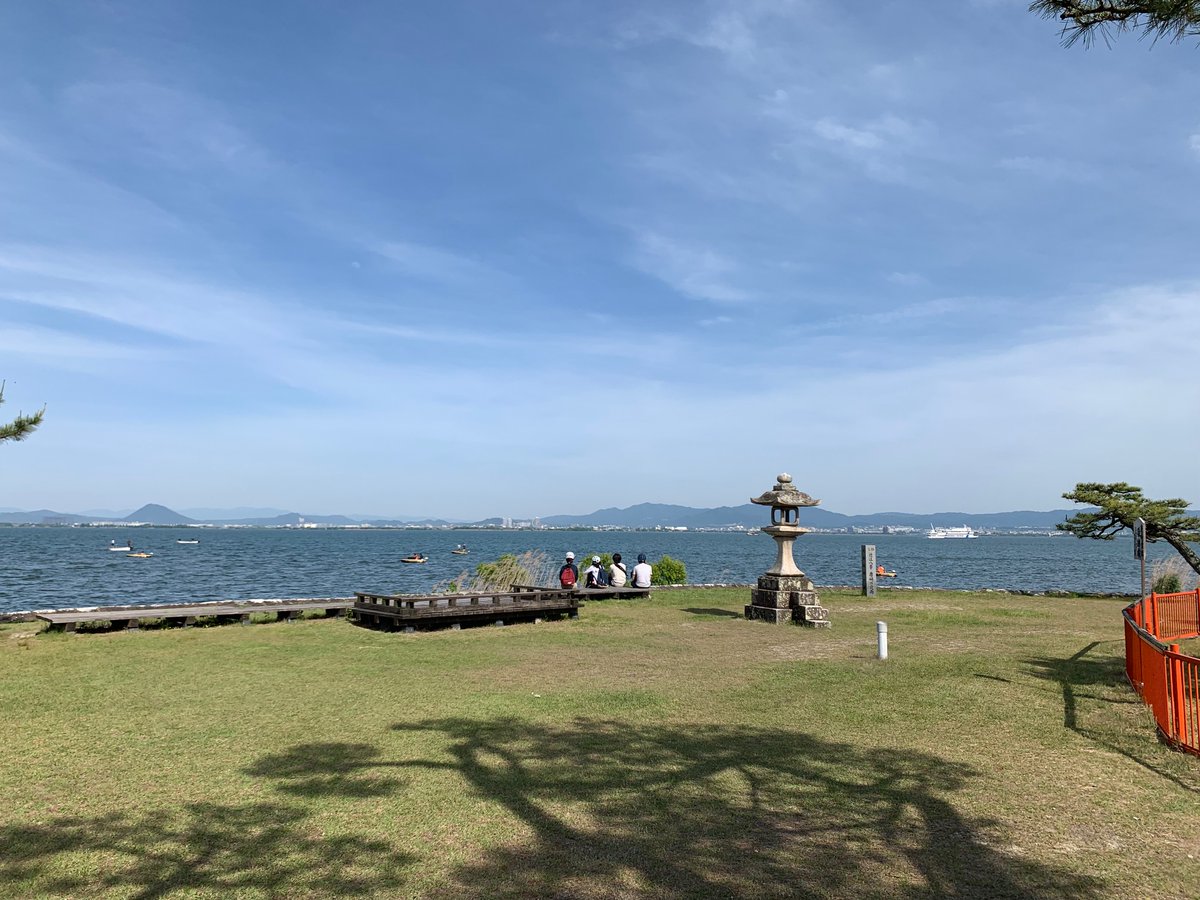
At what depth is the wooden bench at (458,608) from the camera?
1542 cm

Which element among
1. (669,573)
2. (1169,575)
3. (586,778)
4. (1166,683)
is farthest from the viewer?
(669,573)

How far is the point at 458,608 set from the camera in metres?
15.9

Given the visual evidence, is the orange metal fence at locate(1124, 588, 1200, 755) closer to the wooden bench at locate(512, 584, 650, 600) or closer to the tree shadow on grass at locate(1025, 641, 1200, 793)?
the tree shadow on grass at locate(1025, 641, 1200, 793)

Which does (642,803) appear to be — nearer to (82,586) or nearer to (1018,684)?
(1018,684)

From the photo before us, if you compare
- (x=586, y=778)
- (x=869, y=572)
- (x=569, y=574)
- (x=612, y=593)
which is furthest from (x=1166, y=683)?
(x=569, y=574)

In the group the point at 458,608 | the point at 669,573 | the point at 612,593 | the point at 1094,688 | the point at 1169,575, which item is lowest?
the point at 1094,688

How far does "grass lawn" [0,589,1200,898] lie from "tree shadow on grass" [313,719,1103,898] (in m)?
0.03

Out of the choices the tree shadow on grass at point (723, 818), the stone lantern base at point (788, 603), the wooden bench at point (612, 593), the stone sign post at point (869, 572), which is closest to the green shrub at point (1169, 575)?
the stone sign post at point (869, 572)

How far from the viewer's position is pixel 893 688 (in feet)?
32.8

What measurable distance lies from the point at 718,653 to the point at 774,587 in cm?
444

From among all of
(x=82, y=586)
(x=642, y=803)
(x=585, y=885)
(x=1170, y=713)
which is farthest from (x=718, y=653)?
(x=82, y=586)

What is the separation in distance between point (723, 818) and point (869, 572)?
60.6 feet

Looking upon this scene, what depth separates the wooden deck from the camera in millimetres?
14719

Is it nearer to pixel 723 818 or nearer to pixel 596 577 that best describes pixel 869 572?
pixel 596 577
